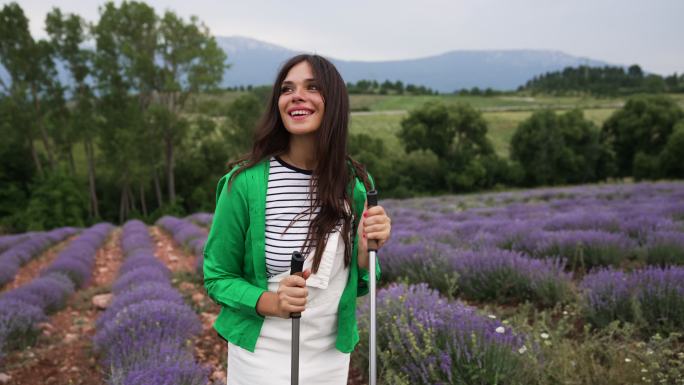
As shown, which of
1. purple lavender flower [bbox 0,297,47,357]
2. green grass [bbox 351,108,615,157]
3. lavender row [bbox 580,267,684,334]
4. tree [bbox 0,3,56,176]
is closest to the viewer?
lavender row [bbox 580,267,684,334]

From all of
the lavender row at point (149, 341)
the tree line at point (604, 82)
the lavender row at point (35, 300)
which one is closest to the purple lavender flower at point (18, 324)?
the lavender row at point (35, 300)

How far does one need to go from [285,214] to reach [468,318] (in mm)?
1509

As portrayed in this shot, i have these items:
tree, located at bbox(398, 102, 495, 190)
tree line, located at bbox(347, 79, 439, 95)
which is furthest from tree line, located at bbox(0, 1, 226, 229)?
tree line, located at bbox(347, 79, 439, 95)

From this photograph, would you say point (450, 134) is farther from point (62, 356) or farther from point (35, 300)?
point (62, 356)

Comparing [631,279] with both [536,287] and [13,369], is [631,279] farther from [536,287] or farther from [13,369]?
[13,369]

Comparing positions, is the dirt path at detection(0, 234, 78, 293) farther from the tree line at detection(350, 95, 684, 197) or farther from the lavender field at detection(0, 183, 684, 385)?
the tree line at detection(350, 95, 684, 197)

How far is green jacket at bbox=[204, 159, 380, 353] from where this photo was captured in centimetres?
154

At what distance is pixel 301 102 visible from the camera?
1.59 meters

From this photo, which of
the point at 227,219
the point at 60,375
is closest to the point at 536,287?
the point at 227,219

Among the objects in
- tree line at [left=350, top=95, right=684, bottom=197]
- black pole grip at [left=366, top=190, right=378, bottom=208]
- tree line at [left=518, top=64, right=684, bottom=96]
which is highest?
tree line at [left=518, top=64, right=684, bottom=96]

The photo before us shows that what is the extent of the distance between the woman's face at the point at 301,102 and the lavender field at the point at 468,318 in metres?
1.32

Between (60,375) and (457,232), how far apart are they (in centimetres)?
509

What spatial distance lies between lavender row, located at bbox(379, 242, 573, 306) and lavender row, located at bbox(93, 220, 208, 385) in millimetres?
1746

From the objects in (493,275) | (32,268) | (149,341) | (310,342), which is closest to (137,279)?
(149,341)
